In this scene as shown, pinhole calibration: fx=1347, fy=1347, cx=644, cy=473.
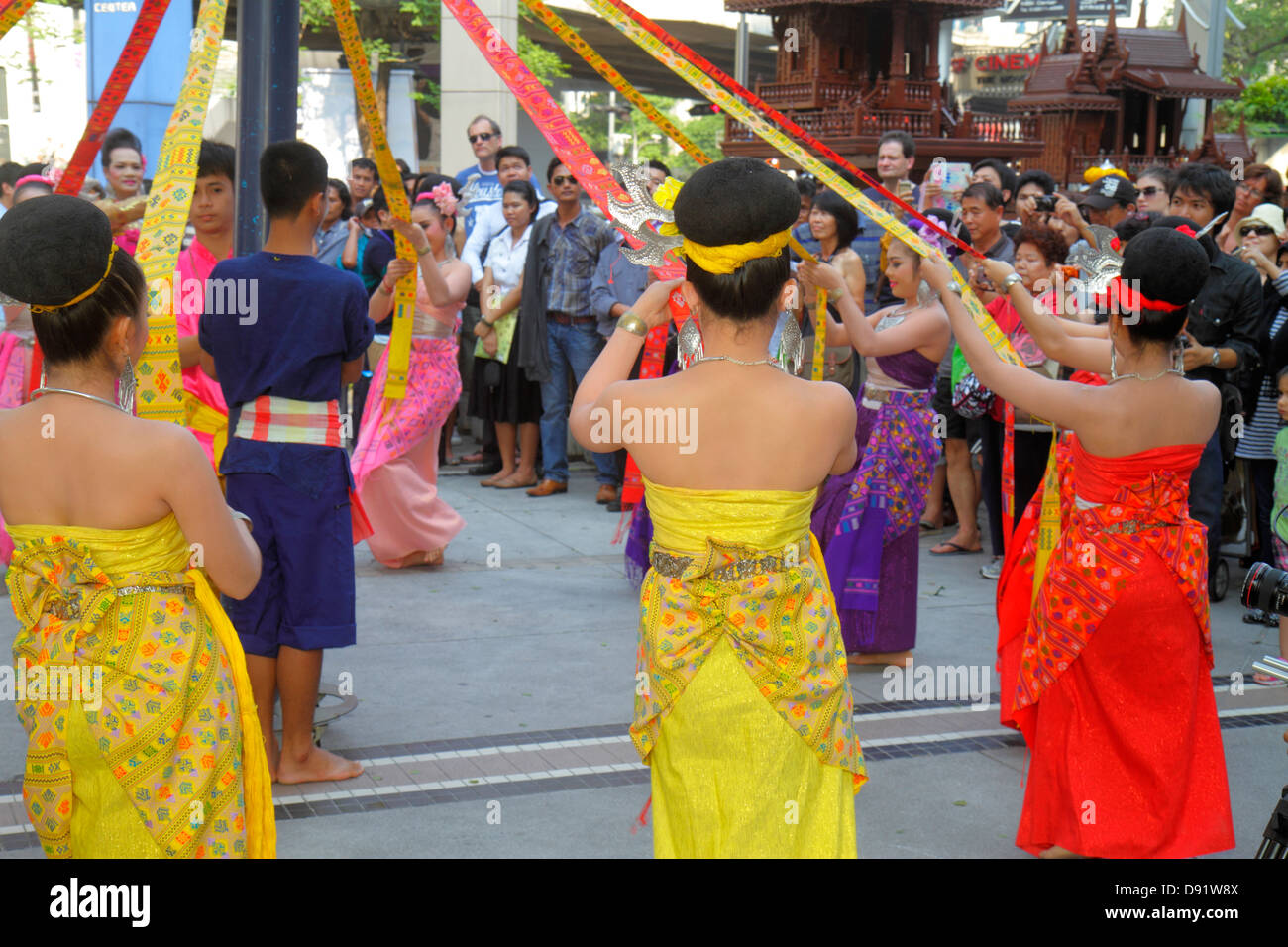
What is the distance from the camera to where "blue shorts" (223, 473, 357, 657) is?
399 centimetres

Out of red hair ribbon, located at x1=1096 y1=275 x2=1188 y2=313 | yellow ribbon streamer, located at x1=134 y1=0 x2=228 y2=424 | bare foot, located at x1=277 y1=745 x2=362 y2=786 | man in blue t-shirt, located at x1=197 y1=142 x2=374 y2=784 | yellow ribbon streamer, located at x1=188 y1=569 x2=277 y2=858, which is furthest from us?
bare foot, located at x1=277 y1=745 x2=362 y2=786

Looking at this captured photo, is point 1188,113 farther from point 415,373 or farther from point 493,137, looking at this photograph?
point 415,373

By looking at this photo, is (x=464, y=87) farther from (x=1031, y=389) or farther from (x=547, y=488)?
(x=1031, y=389)

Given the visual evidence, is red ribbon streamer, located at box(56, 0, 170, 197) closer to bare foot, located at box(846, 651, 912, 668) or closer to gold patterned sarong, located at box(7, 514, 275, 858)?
gold patterned sarong, located at box(7, 514, 275, 858)

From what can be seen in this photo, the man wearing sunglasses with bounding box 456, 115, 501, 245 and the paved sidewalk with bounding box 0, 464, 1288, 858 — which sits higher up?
the man wearing sunglasses with bounding box 456, 115, 501, 245

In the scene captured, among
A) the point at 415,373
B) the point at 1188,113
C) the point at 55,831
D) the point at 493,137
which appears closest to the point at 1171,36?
the point at 1188,113

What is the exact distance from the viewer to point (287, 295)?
391 cm

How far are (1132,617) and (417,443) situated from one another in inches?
171

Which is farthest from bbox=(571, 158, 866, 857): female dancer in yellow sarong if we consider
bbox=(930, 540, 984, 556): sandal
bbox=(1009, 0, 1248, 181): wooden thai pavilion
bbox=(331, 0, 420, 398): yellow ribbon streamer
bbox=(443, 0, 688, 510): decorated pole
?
bbox=(1009, 0, 1248, 181): wooden thai pavilion

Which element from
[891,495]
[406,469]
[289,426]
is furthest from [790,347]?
[406,469]

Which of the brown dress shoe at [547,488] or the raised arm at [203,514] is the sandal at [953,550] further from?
the raised arm at [203,514]

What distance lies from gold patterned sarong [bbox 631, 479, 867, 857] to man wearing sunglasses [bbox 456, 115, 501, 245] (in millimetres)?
7673

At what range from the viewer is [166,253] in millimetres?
2871

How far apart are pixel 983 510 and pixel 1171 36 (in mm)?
20538
